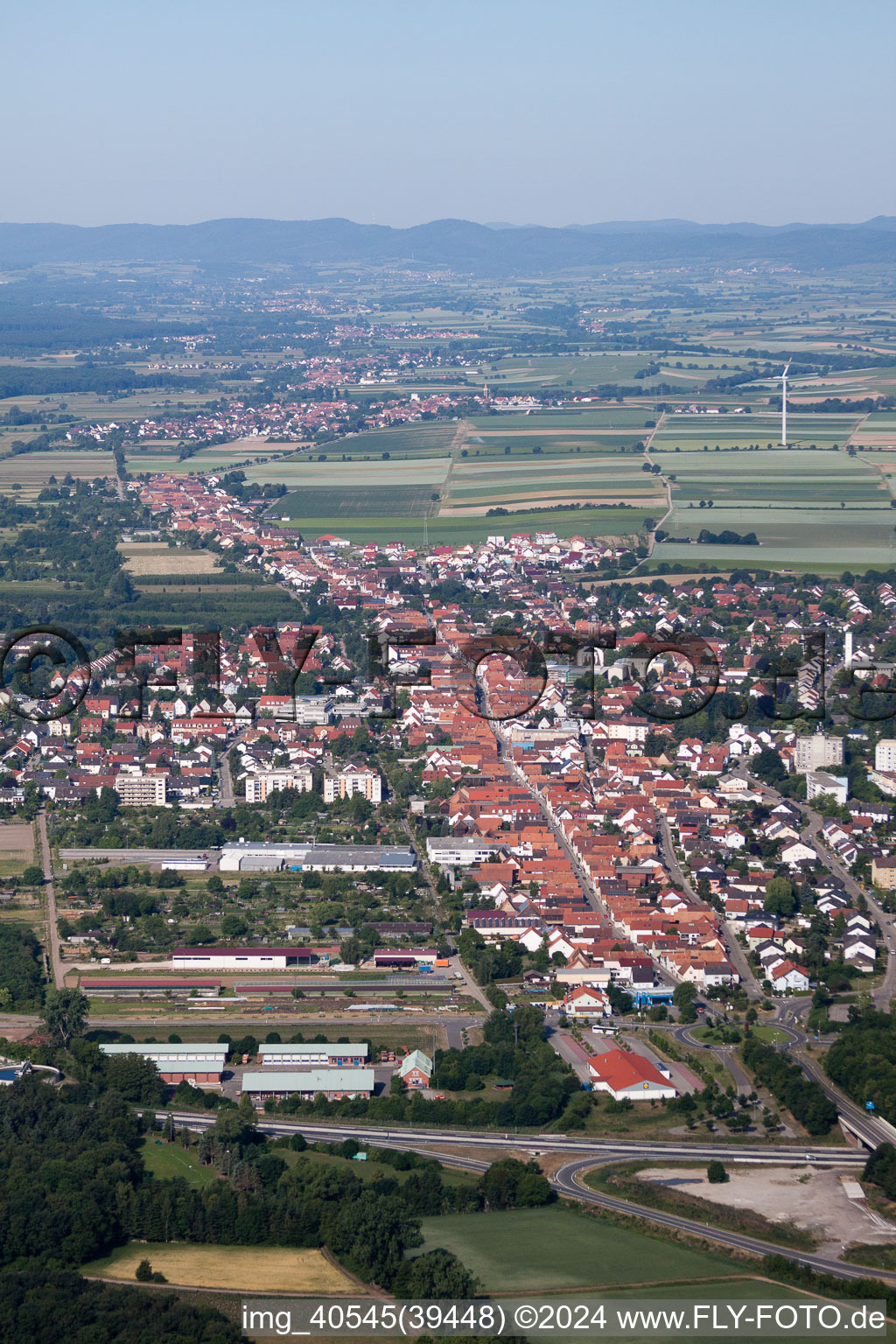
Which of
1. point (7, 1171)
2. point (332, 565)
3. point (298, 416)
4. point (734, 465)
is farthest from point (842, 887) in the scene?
point (298, 416)

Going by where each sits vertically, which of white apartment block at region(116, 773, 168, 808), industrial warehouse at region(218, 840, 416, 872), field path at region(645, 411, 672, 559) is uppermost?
field path at region(645, 411, 672, 559)

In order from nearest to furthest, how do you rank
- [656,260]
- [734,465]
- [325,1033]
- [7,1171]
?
[7,1171] < [325,1033] < [734,465] < [656,260]

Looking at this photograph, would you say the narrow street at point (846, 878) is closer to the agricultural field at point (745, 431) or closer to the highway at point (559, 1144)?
Result: the highway at point (559, 1144)

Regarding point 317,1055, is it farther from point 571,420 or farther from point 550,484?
point 571,420

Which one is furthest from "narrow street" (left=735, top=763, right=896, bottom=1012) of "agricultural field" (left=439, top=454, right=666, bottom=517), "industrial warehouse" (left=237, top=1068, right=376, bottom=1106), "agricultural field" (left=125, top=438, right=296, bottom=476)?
"agricultural field" (left=125, top=438, right=296, bottom=476)

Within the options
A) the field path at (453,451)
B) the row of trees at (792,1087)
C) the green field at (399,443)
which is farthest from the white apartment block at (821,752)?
the green field at (399,443)

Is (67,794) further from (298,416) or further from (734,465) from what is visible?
(298,416)

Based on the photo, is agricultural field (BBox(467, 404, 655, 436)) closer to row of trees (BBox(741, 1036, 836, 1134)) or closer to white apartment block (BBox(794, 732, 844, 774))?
white apartment block (BBox(794, 732, 844, 774))
